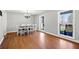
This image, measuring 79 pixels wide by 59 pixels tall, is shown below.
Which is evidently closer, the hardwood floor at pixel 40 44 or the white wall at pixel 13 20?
the hardwood floor at pixel 40 44

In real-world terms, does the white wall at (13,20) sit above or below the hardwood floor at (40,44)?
above

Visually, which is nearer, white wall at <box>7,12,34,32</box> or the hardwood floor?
the hardwood floor

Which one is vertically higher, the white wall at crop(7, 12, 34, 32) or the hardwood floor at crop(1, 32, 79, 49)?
the white wall at crop(7, 12, 34, 32)

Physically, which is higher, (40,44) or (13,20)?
(13,20)

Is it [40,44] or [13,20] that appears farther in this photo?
[13,20]

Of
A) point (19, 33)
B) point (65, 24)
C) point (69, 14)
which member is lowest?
point (19, 33)
